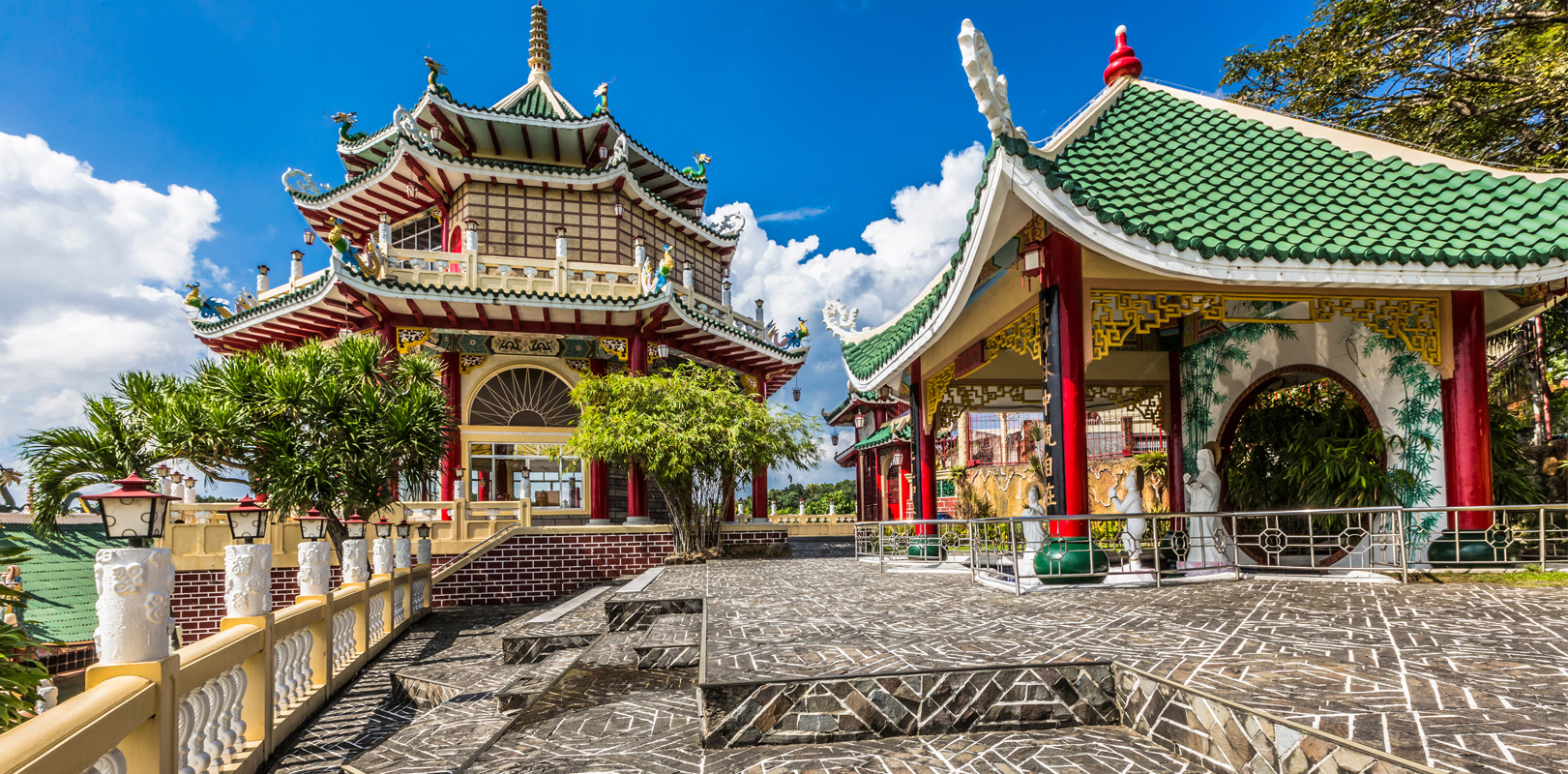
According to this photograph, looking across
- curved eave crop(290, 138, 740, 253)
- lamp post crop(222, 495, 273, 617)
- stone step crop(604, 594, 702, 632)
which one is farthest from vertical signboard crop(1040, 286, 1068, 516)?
curved eave crop(290, 138, 740, 253)

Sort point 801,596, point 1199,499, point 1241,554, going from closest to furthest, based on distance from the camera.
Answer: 1. point 801,596
2. point 1199,499
3. point 1241,554

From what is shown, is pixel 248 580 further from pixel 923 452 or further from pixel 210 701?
pixel 923 452

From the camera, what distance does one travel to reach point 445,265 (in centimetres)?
1788

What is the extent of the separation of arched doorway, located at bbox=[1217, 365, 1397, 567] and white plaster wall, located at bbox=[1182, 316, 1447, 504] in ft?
0.29

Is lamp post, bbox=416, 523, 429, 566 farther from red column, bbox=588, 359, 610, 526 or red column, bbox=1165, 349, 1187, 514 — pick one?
red column, bbox=1165, 349, 1187, 514

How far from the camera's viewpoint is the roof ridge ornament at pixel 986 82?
6824mm

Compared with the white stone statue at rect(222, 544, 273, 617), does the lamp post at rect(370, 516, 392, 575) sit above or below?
below

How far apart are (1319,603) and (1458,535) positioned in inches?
110

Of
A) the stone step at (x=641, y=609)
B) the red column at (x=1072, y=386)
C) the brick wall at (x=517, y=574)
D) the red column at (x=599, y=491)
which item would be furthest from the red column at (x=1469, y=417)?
the red column at (x=599, y=491)

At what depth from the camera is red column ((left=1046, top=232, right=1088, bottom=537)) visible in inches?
296

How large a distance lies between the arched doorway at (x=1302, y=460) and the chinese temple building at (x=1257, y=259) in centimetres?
17

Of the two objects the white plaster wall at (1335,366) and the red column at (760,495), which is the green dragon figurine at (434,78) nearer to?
the red column at (760,495)

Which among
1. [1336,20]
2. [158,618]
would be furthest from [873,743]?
[1336,20]

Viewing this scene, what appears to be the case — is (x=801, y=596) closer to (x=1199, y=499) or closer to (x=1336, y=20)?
(x=1199, y=499)
